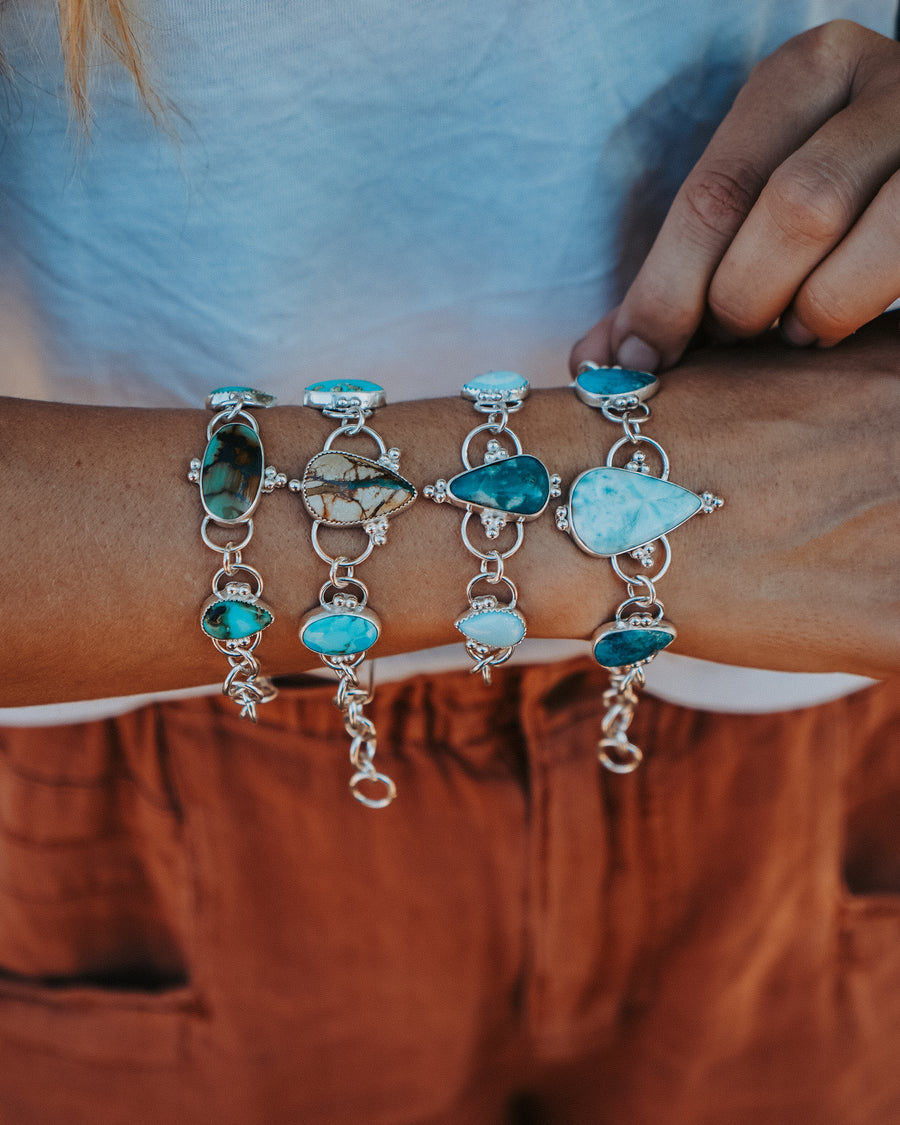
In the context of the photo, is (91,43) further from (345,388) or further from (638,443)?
(638,443)

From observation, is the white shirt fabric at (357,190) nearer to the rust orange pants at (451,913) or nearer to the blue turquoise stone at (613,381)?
the rust orange pants at (451,913)

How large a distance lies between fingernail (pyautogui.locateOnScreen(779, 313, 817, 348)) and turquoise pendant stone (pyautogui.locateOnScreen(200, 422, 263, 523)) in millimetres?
518

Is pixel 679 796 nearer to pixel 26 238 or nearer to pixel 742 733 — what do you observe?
pixel 742 733

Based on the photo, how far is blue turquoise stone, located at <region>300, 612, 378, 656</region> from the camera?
67 cm

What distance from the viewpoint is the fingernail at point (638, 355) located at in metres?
0.83

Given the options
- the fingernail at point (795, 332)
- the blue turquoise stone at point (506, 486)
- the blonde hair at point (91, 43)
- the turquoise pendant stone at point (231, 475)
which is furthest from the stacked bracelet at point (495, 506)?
the blonde hair at point (91, 43)

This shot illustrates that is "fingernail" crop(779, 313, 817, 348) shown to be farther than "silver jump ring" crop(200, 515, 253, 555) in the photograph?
Yes

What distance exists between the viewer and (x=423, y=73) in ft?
2.77

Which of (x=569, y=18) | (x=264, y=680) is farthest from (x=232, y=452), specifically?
(x=569, y=18)

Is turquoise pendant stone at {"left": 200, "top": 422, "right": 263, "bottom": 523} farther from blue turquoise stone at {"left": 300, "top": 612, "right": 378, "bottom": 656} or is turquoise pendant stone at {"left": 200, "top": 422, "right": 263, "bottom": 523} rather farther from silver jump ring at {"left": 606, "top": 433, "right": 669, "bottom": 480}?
silver jump ring at {"left": 606, "top": 433, "right": 669, "bottom": 480}

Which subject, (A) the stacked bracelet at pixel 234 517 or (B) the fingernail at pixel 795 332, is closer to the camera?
(A) the stacked bracelet at pixel 234 517

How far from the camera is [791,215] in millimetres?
701

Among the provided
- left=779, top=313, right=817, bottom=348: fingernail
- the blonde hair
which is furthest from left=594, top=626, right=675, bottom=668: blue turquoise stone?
the blonde hair

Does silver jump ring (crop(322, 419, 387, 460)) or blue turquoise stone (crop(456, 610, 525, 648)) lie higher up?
silver jump ring (crop(322, 419, 387, 460))
